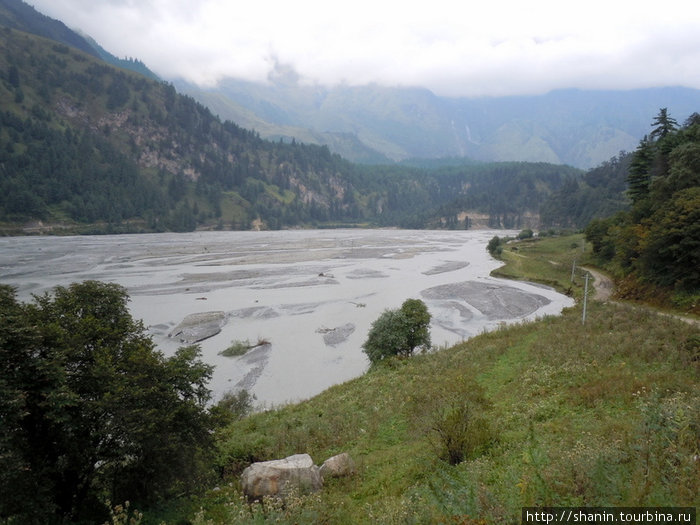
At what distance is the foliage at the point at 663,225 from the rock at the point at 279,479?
3960 cm

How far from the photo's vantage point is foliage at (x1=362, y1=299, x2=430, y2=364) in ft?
105

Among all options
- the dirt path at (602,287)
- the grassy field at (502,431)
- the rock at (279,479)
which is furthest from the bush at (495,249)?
the rock at (279,479)

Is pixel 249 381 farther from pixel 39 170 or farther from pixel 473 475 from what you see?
pixel 39 170

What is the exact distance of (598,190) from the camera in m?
185

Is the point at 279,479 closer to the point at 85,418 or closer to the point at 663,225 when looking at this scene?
the point at 85,418

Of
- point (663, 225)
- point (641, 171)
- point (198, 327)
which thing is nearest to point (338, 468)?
→ point (198, 327)

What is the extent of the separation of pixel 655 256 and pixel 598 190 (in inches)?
6839

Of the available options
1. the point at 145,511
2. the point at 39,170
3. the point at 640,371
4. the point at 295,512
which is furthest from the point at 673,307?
the point at 39,170

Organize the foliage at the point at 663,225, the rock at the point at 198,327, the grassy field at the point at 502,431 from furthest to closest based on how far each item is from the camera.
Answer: the rock at the point at 198,327, the foliage at the point at 663,225, the grassy field at the point at 502,431

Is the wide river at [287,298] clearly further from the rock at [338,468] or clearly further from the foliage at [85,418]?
the foliage at [85,418]

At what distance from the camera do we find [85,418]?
11.1m

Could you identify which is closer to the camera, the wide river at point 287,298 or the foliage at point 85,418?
the foliage at point 85,418

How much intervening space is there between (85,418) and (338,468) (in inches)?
310

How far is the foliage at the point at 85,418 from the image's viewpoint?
32.2 ft
